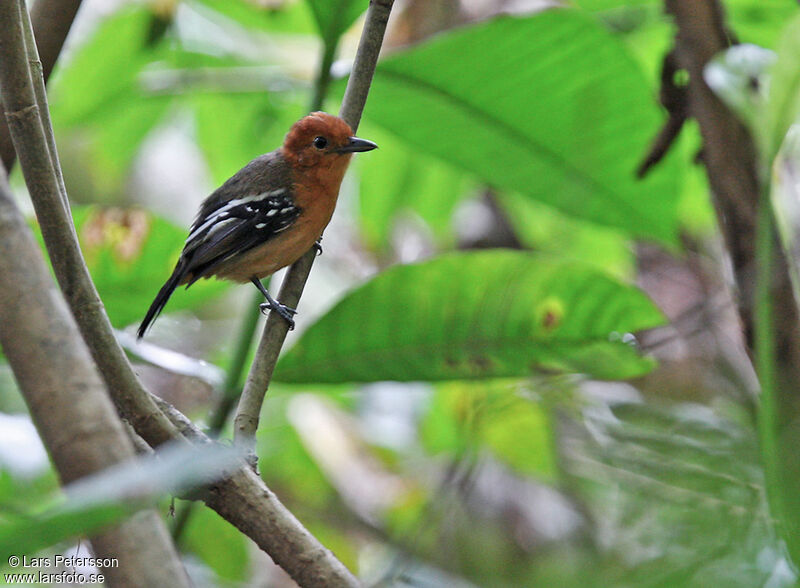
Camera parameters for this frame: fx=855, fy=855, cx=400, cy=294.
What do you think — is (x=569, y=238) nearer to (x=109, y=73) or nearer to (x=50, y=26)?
(x=109, y=73)

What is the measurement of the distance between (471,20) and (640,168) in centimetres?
233

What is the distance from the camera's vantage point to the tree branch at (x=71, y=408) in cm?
60

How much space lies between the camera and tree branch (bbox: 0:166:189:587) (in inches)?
23.8

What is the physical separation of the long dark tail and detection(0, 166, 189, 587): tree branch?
160cm

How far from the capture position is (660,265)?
4.64 m

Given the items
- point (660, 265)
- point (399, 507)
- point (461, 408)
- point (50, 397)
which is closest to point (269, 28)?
point (461, 408)

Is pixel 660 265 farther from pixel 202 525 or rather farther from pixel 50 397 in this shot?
pixel 50 397

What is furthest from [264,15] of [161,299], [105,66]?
[161,299]

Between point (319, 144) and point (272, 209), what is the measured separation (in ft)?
0.88

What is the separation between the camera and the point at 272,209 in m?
2.85

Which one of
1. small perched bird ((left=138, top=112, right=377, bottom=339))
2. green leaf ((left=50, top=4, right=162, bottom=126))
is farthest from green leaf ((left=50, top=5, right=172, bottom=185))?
small perched bird ((left=138, top=112, right=377, bottom=339))

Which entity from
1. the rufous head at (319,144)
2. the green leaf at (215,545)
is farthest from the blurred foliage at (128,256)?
the green leaf at (215,545)

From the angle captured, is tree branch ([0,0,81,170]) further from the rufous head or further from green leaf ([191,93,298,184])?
green leaf ([191,93,298,184])

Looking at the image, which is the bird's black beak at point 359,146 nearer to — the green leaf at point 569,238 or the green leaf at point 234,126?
the green leaf at point 234,126
